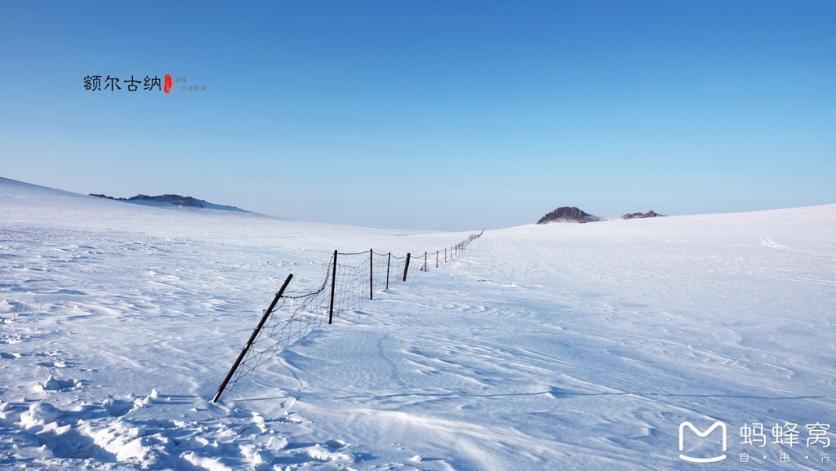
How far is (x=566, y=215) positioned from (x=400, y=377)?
10797 centimetres

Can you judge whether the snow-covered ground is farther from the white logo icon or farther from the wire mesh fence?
the wire mesh fence

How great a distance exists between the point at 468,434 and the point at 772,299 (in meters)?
13.1

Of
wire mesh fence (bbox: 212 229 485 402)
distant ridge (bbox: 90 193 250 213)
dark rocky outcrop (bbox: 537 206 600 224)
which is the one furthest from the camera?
dark rocky outcrop (bbox: 537 206 600 224)

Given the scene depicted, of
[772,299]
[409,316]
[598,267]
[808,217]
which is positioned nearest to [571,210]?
[808,217]

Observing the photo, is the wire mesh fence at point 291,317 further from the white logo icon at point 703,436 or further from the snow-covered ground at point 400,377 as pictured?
the white logo icon at point 703,436

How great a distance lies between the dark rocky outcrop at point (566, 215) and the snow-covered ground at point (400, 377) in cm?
9506

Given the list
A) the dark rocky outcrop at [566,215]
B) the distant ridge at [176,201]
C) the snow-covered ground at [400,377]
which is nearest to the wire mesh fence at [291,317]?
the snow-covered ground at [400,377]

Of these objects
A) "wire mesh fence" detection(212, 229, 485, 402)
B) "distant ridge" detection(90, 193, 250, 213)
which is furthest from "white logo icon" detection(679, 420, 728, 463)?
"distant ridge" detection(90, 193, 250, 213)

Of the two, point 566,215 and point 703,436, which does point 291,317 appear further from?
point 566,215

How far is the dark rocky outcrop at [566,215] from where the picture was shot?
104 metres

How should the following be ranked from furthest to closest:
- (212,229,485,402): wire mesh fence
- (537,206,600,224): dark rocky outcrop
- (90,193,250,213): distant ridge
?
(537,206,600,224): dark rocky outcrop
(90,193,250,213): distant ridge
(212,229,485,402): wire mesh fence

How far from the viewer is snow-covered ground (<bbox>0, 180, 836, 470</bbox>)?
3564 millimetres

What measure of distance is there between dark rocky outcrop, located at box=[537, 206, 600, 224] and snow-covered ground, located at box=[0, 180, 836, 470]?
95.1 m

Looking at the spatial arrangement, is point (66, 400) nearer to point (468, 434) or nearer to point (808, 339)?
point (468, 434)
